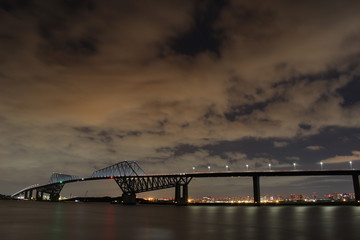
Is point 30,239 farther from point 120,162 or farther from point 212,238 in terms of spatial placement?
point 120,162

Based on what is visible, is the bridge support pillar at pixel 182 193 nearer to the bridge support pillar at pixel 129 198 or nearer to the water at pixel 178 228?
the bridge support pillar at pixel 129 198

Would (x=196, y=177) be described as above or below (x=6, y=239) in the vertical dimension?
above

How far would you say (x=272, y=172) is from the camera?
13175 cm

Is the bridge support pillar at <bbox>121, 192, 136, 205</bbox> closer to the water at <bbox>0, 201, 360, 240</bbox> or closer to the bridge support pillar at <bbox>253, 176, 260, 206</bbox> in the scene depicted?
the bridge support pillar at <bbox>253, 176, 260, 206</bbox>

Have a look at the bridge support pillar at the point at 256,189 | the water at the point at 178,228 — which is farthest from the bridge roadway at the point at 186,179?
the water at the point at 178,228

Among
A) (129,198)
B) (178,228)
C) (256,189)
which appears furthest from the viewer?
(129,198)

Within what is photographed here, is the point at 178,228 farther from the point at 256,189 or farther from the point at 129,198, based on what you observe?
the point at 129,198

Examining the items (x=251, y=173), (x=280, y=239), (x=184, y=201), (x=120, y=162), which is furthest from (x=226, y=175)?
(x=280, y=239)

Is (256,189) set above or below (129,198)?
above

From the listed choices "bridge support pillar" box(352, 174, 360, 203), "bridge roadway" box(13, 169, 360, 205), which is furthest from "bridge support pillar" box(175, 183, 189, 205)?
"bridge support pillar" box(352, 174, 360, 203)

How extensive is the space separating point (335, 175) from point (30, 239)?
13353 centimetres

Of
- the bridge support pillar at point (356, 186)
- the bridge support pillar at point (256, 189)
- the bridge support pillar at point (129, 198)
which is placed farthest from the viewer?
the bridge support pillar at point (129, 198)

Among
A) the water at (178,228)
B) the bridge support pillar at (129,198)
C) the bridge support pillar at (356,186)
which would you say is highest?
the bridge support pillar at (356,186)

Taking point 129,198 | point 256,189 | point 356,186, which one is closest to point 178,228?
point 256,189
